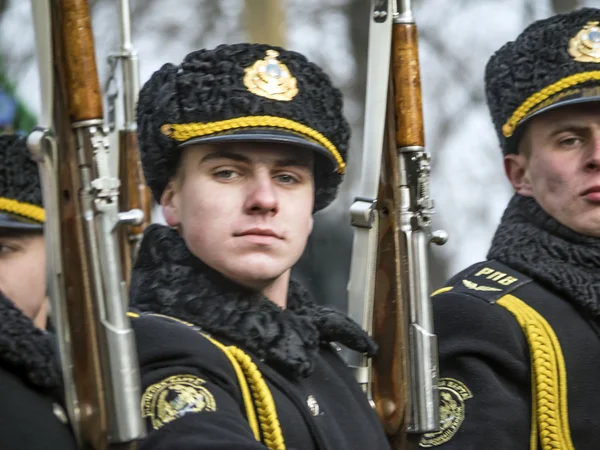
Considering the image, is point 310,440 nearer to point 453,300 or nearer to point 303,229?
point 303,229

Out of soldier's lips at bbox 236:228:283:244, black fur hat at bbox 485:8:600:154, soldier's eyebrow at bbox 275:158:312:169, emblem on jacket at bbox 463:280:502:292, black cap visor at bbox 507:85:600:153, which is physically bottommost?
emblem on jacket at bbox 463:280:502:292

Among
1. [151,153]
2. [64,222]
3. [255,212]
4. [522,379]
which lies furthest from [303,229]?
[522,379]

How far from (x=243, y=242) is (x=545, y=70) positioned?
1.49m

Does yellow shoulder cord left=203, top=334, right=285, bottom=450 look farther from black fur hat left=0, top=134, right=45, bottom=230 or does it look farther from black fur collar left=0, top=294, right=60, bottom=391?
black fur hat left=0, top=134, right=45, bottom=230

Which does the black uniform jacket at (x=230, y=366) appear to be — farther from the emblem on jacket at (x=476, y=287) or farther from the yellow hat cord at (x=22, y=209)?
the emblem on jacket at (x=476, y=287)

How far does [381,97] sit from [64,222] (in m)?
1.36

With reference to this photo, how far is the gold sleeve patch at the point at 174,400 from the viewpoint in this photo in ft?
11.9

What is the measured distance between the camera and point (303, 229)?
4117 mm

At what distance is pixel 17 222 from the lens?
4.53 meters

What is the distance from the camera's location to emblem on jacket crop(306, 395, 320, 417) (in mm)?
3994

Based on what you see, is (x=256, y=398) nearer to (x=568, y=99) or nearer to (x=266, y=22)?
(x=568, y=99)

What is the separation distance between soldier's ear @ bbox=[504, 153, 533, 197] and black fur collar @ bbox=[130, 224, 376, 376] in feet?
4.13

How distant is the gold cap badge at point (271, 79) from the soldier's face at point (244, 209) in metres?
0.14

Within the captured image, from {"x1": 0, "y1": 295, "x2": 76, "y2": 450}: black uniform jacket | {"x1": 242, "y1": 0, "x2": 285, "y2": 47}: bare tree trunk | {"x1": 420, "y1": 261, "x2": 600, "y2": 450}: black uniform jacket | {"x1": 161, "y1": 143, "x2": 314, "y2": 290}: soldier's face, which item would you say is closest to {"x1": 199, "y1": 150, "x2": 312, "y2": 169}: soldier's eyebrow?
{"x1": 161, "y1": 143, "x2": 314, "y2": 290}: soldier's face
